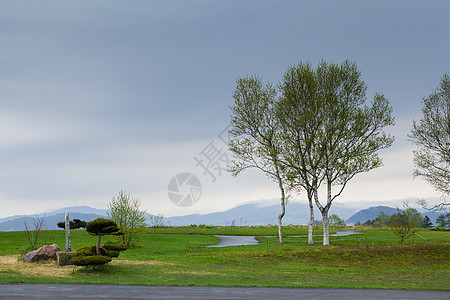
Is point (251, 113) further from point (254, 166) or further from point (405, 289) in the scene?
point (405, 289)

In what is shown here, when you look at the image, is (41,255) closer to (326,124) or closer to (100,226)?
(100,226)

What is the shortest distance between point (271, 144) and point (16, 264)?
30.2 m

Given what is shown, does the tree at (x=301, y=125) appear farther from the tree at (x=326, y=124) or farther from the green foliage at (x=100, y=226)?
the green foliage at (x=100, y=226)

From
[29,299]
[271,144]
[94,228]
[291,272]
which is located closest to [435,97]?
[271,144]

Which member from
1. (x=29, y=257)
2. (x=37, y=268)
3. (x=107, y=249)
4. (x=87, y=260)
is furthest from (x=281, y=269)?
(x=29, y=257)

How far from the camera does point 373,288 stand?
72.5 ft

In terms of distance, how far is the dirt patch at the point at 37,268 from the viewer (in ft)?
85.6

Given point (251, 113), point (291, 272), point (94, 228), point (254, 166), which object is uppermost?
point (251, 113)

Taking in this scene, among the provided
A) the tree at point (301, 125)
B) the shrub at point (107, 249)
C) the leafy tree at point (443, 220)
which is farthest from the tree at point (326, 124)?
the leafy tree at point (443, 220)

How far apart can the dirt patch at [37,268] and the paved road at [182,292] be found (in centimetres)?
455

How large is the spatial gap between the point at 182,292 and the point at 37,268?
14.2 meters

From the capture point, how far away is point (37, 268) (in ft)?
92.5

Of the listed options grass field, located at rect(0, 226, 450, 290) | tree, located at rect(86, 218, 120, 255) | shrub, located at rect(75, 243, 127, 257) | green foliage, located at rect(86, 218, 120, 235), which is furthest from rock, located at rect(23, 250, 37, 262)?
green foliage, located at rect(86, 218, 120, 235)

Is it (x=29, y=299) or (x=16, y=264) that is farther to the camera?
(x=16, y=264)
